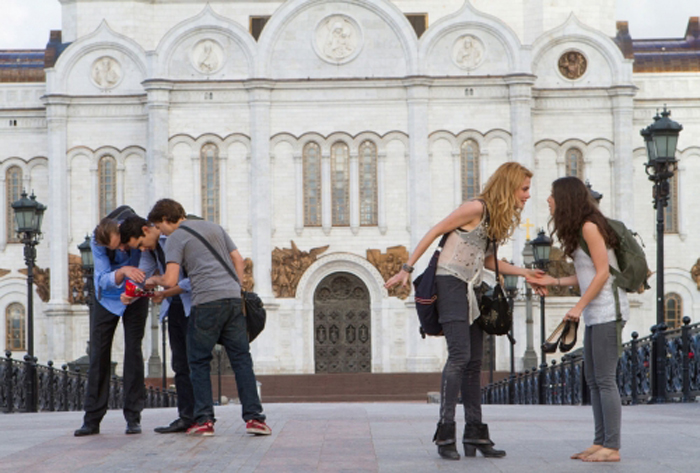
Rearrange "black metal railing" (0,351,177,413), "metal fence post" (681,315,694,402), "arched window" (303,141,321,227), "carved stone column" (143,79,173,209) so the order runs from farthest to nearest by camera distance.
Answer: "arched window" (303,141,321,227) < "carved stone column" (143,79,173,209) < "black metal railing" (0,351,177,413) < "metal fence post" (681,315,694,402)

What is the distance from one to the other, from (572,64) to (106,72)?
51.5 feet

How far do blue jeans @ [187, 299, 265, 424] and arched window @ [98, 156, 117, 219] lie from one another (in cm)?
3370

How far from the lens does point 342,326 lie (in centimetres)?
4184

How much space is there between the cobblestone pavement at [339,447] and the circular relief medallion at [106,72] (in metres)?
31.9

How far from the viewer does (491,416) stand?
12633 mm

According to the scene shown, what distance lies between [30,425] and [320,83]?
1221 inches

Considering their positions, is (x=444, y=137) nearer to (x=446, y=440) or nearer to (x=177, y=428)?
(x=177, y=428)

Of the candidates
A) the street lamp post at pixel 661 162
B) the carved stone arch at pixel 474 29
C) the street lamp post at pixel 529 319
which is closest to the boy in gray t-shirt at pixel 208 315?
the street lamp post at pixel 661 162

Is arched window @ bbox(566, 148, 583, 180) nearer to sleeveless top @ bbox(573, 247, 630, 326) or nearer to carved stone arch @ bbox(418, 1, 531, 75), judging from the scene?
carved stone arch @ bbox(418, 1, 531, 75)

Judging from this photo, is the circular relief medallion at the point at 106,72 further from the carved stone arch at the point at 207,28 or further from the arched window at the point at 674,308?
the arched window at the point at 674,308

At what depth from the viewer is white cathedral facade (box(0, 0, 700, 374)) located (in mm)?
41562

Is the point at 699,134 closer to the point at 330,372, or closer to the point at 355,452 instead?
the point at 330,372

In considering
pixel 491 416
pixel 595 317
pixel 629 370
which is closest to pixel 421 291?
pixel 595 317

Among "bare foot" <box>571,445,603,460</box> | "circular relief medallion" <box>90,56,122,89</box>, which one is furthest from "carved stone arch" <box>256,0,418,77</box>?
"bare foot" <box>571,445,603,460</box>
